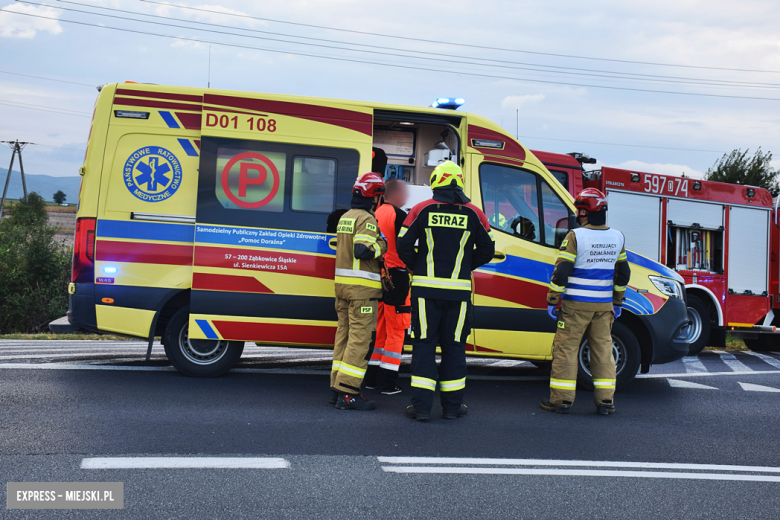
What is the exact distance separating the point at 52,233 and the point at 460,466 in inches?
908

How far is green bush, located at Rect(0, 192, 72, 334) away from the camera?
20719mm

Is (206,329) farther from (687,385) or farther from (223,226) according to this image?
(687,385)

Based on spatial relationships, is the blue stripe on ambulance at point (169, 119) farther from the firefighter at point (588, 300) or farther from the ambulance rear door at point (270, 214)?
the firefighter at point (588, 300)

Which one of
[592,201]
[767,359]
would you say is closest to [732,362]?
[767,359]

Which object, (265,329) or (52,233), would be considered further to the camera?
(52,233)

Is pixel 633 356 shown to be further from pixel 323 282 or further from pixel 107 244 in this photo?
pixel 107 244

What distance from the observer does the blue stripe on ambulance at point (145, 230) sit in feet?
18.4

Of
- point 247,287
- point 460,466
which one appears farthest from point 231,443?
point 247,287

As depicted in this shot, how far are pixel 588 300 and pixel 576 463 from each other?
1793mm

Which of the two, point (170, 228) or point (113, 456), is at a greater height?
point (170, 228)

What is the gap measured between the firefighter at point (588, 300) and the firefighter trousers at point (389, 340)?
1306 mm

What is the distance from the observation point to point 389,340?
18.3 feet

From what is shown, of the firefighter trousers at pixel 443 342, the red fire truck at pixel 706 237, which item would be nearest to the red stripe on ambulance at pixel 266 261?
the firefighter trousers at pixel 443 342

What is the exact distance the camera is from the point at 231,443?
4.04 m
